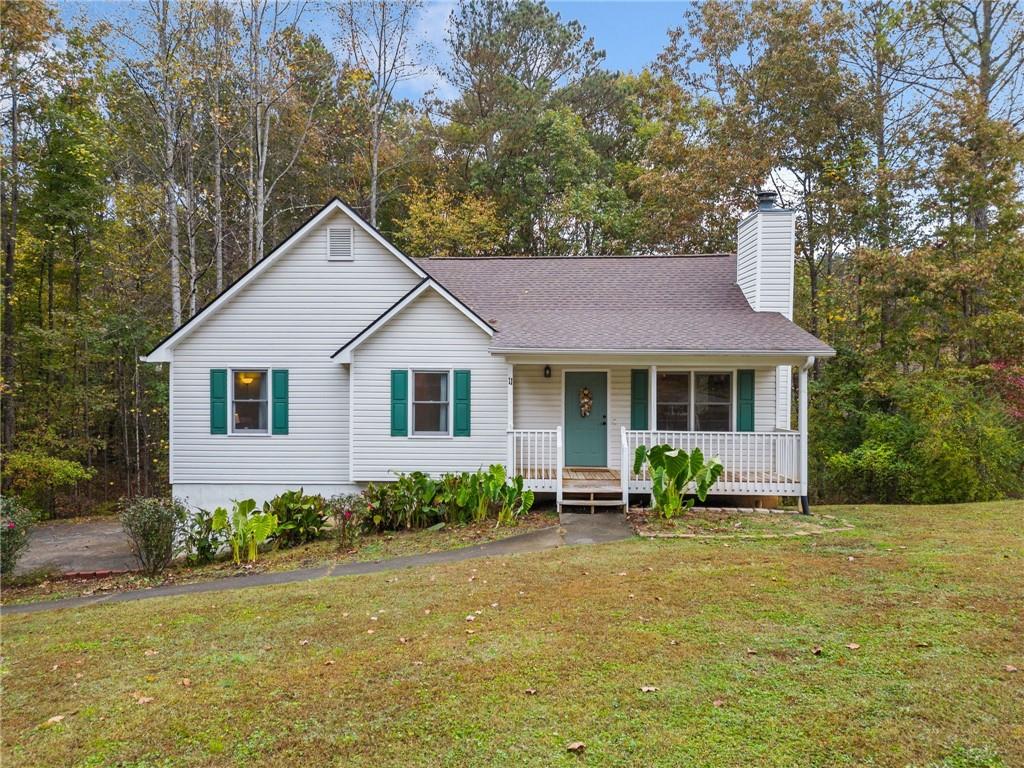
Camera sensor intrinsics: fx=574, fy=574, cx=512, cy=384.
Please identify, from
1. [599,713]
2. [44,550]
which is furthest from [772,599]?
[44,550]

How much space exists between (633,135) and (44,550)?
2427 cm

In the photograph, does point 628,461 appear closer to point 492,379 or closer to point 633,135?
point 492,379

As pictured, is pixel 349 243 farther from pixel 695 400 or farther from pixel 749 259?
pixel 749 259

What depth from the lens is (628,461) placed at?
9992mm

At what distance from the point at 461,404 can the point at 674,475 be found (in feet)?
13.5

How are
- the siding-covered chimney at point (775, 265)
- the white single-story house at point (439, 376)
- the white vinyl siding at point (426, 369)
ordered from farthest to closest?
the siding-covered chimney at point (775, 265) < the white vinyl siding at point (426, 369) < the white single-story house at point (439, 376)

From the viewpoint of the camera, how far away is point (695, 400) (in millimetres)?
11305

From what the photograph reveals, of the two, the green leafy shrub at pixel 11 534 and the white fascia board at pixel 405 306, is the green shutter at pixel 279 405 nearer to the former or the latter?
the white fascia board at pixel 405 306

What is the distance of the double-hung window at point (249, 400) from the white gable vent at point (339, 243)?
9.01ft

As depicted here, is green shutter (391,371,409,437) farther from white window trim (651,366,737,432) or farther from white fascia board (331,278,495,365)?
white window trim (651,366,737,432)

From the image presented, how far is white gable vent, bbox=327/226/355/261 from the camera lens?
453 inches

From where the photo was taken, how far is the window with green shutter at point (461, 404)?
35.8 ft

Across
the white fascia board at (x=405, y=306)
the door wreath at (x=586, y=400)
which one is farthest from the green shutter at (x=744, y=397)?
the white fascia board at (x=405, y=306)

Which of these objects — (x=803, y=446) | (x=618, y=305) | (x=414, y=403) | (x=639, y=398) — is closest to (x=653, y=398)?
(x=639, y=398)
